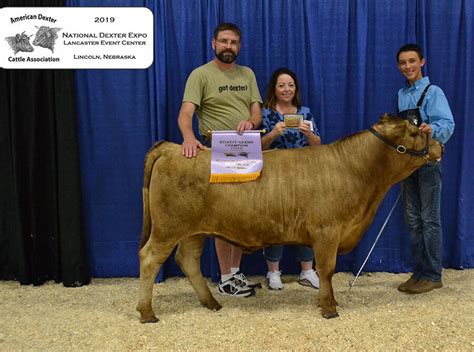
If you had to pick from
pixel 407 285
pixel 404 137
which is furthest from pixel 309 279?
pixel 404 137

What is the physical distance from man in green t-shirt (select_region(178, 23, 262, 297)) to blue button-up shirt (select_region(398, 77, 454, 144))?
116 centimetres

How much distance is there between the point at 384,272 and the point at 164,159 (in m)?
2.38

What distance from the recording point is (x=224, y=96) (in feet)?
11.5

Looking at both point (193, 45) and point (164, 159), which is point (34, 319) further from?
point (193, 45)

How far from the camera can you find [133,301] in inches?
143

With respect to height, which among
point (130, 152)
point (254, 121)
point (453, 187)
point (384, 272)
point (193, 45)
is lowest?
point (384, 272)

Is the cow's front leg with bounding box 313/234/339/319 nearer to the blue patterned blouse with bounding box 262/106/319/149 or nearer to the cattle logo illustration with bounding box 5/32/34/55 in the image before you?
the blue patterned blouse with bounding box 262/106/319/149

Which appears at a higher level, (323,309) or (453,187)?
(453,187)

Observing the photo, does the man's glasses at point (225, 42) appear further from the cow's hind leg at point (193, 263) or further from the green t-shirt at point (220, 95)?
the cow's hind leg at point (193, 263)

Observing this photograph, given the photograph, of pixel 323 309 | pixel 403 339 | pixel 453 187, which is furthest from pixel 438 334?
pixel 453 187

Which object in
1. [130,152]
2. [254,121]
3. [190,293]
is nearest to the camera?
[254,121]

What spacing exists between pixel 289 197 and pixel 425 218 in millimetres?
1258

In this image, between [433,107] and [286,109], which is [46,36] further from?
[433,107]

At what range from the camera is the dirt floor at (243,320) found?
2.82 m
